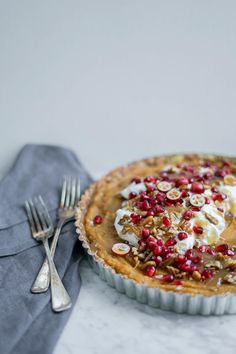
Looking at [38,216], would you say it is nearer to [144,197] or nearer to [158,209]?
[144,197]

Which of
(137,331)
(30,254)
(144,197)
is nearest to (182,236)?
(144,197)

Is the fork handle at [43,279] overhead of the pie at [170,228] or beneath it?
beneath

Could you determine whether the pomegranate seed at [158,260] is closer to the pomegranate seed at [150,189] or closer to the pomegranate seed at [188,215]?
the pomegranate seed at [188,215]

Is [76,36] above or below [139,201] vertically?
above

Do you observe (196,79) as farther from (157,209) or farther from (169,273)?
(169,273)

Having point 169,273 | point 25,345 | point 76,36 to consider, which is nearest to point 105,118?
point 76,36

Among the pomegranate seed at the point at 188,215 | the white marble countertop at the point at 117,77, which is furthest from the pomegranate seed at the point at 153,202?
the white marble countertop at the point at 117,77

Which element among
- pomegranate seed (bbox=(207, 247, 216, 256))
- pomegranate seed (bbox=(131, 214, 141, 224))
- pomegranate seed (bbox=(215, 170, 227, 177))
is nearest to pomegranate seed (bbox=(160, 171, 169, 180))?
pomegranate seed (bbox=(215, 170, 227, 177))
